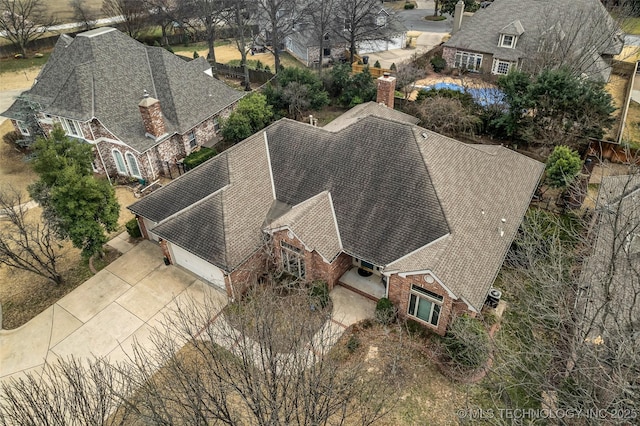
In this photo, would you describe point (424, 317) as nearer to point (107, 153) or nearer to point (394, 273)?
point (394, 273)

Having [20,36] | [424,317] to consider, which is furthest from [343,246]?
[20,36]

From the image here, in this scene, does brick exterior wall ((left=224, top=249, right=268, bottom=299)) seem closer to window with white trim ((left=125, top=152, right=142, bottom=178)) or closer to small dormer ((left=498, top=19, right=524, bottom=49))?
window with white trim ((left=125, top=152, right=142, bottom=178))

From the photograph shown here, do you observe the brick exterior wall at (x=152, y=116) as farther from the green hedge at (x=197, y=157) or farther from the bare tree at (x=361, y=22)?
the bare tree at (x=361, y=22)

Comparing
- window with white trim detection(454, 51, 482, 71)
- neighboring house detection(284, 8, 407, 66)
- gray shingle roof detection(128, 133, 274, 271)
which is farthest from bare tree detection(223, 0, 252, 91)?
window with white trim detection(454, 51, 482, 71)

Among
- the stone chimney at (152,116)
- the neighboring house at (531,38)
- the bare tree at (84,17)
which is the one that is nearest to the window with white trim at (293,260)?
the stone chimney at (152,116)

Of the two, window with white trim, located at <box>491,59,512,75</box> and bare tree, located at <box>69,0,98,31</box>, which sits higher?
bare tree, located at <box>69,0,98,31</box>

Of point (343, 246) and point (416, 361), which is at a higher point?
point (343, 246)
